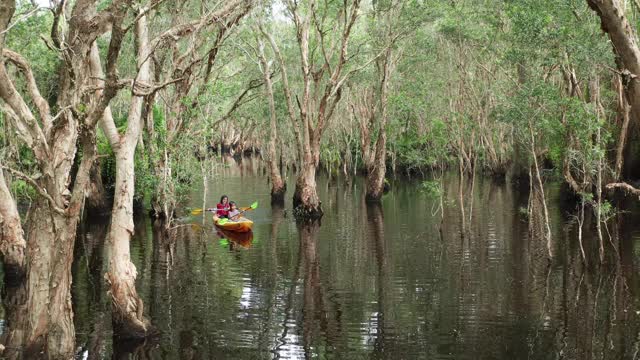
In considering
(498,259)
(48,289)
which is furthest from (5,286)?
(498,259)

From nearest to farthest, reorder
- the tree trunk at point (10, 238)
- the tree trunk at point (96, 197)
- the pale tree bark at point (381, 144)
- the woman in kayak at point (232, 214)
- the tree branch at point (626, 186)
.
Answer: the tree branch at point (626, 186) < the tree trunk at point (10, 238) < the woman in kayak at point (232, 214) < the tree trunk at point (96, 197) < the pale tree bark at point (381, 144)

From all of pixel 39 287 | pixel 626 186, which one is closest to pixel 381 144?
pixel 626 186

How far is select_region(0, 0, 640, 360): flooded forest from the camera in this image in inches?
368

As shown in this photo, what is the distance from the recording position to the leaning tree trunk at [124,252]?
11.1 m

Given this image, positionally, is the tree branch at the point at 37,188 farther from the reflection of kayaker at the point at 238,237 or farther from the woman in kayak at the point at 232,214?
the woman in kayak at the point at 232,214

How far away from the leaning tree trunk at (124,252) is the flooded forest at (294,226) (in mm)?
39

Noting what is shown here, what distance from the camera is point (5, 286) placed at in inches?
629

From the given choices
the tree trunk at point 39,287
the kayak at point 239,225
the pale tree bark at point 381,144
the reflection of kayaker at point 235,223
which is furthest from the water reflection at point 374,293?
the pale tree bark at point 381,144

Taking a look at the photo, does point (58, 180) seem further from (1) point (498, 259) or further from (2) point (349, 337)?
(1) point (498, 259)

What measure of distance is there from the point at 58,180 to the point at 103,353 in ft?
11.6

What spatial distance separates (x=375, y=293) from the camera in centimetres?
1564

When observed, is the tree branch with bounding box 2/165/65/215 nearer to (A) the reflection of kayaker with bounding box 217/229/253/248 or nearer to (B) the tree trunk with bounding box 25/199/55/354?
(B) the tree trunk with bounding box 25/199/55/354

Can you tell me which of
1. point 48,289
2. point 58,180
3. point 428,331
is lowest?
point 428,331

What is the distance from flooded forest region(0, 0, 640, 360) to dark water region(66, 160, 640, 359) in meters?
0.07
